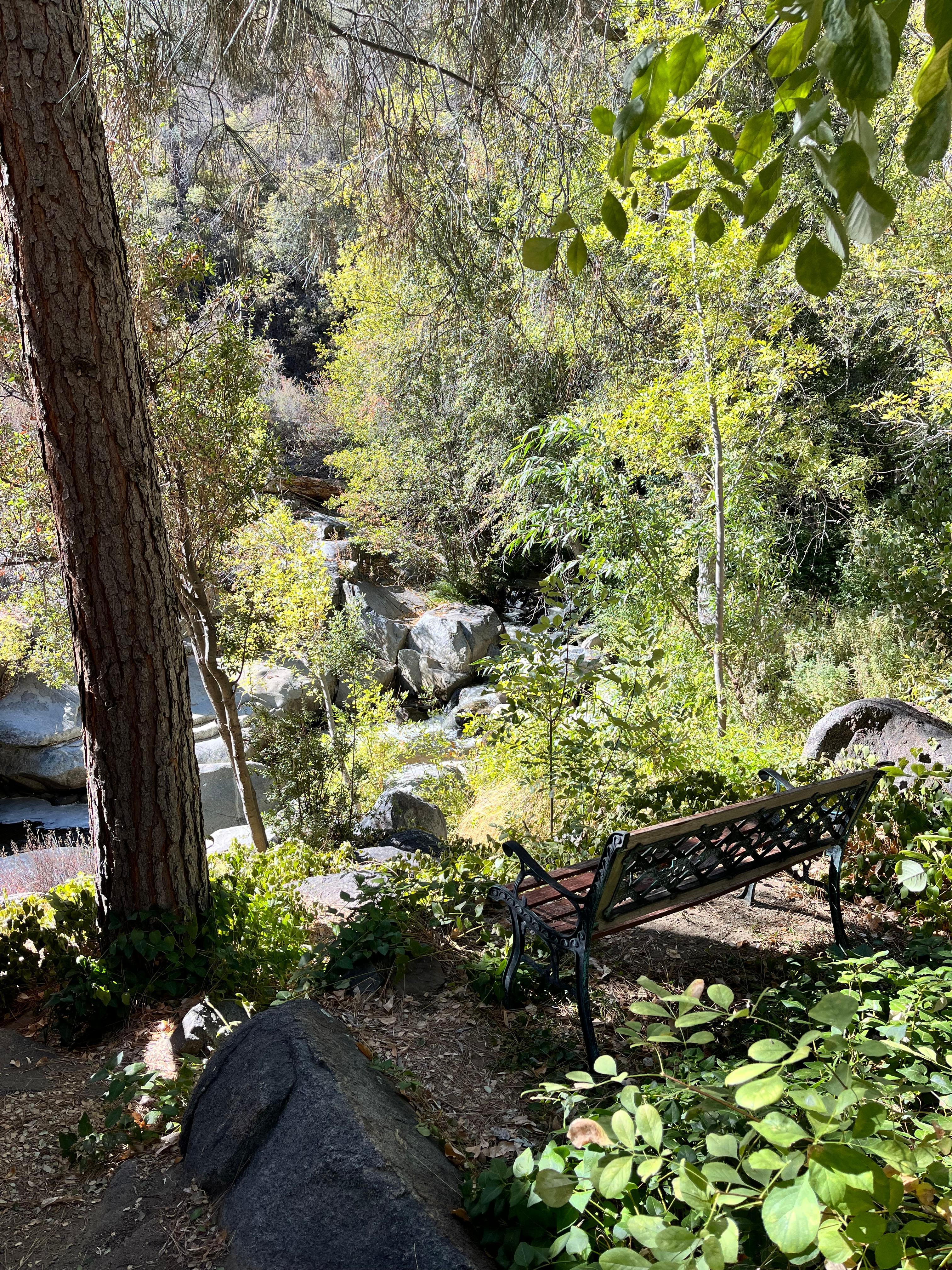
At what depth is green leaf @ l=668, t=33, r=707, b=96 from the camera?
78 cm

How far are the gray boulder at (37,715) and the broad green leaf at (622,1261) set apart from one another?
12669 mm

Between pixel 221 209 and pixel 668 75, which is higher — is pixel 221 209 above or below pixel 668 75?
above

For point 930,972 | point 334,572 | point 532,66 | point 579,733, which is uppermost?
point 532,66

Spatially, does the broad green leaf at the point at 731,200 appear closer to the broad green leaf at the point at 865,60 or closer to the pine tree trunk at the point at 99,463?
the broad green leaf at the point at 865,60

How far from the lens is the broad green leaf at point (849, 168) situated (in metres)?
0.68

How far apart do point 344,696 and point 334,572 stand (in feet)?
7.91

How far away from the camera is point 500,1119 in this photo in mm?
2477

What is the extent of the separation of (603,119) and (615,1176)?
123 centimetres

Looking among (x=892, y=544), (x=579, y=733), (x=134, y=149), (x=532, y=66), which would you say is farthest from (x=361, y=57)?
(x=892, y=544)

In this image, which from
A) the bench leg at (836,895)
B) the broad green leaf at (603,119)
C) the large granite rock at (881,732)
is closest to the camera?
the broad green leaf at (603,119)

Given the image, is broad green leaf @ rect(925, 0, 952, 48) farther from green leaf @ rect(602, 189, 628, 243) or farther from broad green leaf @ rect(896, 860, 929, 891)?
broad green leaf @ rect(896, 860, 929, 891)

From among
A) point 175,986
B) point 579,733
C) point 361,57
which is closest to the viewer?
point 175,986

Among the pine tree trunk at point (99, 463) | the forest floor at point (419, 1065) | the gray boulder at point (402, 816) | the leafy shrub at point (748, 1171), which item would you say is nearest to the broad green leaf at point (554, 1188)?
the leafy shrub at point (748, 1171)

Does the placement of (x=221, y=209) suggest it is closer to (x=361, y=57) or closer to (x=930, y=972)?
(x=361, y=57)
